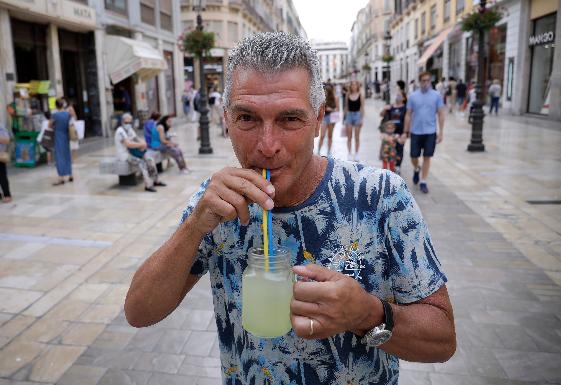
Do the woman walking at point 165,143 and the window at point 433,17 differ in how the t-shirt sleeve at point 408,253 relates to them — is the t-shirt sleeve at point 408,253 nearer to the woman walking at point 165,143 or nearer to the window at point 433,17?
the woman walking at point 165,143

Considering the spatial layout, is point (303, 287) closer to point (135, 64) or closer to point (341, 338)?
point (341, 338)

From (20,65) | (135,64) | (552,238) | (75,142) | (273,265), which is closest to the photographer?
(273,265)

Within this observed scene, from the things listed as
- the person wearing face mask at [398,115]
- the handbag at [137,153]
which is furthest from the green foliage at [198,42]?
the person wearing face mask at [398,115]

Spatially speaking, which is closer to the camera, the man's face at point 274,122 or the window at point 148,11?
the man's face at point 274,122

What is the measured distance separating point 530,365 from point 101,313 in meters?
3.26

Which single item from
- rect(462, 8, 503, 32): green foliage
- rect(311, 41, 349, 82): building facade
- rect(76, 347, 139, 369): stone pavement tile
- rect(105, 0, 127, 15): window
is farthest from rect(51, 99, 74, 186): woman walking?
rect(311, 41, 349, 82): building facade

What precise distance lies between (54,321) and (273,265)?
3.32 meters

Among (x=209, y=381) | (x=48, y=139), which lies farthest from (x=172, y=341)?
(x=48, y=139)

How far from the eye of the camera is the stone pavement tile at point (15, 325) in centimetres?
361

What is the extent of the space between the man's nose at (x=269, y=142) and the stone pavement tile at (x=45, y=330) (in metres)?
3.07

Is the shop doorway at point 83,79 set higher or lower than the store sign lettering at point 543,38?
lower

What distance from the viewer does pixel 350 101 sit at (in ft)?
33.2

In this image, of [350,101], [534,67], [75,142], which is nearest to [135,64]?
[75,142]

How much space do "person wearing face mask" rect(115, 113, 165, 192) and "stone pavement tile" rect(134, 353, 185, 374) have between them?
547cm
